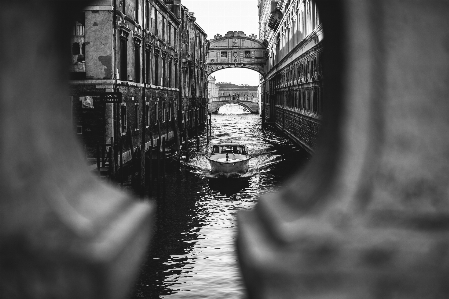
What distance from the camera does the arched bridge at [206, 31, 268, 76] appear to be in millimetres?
62531

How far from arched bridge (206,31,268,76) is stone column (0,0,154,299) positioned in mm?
61233

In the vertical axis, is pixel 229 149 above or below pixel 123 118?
below

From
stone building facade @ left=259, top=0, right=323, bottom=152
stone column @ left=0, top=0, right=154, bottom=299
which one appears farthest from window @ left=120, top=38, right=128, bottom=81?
stone column @ left=0, top=0, right=154, bottom=299

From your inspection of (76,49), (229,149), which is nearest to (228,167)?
(229,149)

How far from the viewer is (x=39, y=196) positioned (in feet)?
6.02

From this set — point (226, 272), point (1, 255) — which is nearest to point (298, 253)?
point (1, 255)

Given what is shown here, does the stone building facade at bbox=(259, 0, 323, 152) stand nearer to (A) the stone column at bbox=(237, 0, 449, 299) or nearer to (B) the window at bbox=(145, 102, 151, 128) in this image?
(B) the window at bbox=(145, 102, 151, 128)

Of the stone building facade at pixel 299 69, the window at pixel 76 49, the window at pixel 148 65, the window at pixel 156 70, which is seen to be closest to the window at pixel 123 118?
the window at pixel 76 49

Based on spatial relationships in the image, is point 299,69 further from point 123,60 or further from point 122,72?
point 122,72

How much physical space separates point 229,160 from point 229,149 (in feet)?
8.52

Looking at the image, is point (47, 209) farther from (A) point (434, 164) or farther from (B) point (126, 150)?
(B) point (126, 150)

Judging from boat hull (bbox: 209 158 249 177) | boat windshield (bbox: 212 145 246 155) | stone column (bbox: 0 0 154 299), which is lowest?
boat hull (bbox: 209 158 249 177)

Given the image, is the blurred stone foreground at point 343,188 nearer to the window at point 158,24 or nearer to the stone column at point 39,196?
the stone column at point 39,196

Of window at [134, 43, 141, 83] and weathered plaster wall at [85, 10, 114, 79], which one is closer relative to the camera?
weathered plaster wall at [85, 10, 114, 79]
